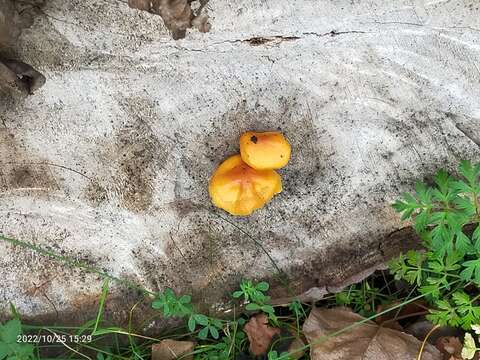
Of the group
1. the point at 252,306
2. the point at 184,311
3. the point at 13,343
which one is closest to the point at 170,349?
the point at 184,311

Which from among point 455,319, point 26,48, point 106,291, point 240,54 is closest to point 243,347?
point 106,291

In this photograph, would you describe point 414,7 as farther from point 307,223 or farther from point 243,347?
point 243,347

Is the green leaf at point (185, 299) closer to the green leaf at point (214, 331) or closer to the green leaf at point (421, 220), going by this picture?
the green leaf at point (214, 331)

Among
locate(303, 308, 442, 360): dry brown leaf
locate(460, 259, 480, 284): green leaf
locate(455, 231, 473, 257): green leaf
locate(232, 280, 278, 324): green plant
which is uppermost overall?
locate(455, 231, 473, 257): green leaf

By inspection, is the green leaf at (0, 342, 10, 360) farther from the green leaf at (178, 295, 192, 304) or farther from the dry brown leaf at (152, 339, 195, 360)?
the green leaf at (178, 295, 192, 304)

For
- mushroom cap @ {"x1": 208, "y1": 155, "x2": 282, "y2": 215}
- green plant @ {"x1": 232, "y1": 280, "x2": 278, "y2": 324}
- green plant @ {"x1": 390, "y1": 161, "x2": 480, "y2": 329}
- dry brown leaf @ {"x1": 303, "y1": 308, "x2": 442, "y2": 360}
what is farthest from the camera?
dry brown leaf @ {"x1": 303, "y1": 308, "x2": 442, "y2": 360}

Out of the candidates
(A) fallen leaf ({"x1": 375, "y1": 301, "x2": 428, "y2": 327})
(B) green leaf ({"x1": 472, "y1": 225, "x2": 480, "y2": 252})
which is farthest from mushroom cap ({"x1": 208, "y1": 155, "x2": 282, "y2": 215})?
(A) fallen leaf ({"x1": 375, "y1": 301, "x2": 428, "y2": 327})
